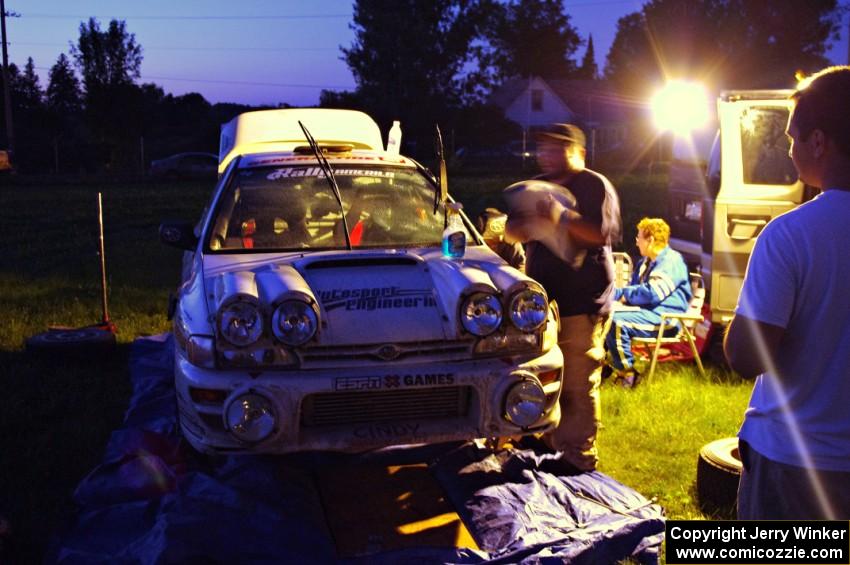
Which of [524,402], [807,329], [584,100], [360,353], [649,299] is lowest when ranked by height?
[524,402]

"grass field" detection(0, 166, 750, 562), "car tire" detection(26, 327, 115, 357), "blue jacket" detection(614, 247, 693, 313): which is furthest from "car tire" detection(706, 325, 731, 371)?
"car tire" detection(26, 327, 115, 357)

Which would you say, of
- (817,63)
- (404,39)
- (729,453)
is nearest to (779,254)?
(729,453)

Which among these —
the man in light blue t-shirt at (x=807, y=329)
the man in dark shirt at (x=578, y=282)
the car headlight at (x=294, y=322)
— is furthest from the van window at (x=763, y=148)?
the man in light blue t-shirt at (x=807, y=329)

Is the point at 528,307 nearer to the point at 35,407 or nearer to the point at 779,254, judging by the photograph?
the point at 779,254

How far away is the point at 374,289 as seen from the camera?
4449 millimetres

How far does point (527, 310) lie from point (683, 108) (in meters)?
11.8

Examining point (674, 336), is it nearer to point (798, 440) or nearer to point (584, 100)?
point (798, 440)

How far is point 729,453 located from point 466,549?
1.67 m

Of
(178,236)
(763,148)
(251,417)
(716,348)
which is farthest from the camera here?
(716,348)

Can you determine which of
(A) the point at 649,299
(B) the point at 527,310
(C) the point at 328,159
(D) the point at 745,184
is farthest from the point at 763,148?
(B) the point at 527,310

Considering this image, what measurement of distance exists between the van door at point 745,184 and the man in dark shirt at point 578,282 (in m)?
3.01

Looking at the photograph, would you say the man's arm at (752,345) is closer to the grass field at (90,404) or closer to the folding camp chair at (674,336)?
the grass field at (90,404)

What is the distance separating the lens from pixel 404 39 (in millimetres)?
45750

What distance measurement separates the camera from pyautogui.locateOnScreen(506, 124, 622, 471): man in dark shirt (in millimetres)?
5020
